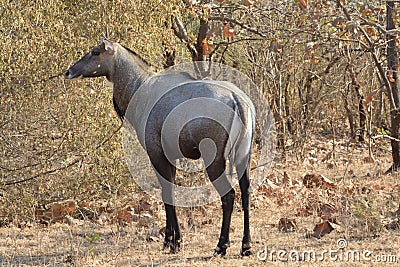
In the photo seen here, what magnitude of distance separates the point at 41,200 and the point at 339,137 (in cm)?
1168

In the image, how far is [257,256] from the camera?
21.3ft

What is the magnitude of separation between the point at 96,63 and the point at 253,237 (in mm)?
2612

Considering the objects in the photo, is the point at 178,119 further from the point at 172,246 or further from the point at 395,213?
the point at 395,213

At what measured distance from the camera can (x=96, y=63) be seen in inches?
291

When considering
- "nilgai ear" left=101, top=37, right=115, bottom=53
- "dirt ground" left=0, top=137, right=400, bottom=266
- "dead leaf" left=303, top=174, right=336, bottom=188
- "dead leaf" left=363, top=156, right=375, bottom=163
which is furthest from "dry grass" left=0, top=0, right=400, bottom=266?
"dead leaf" left=363, top=156, right=375, bottom=163

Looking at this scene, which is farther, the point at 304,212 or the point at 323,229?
the point at 304,212

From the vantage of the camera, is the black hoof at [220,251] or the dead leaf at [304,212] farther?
the dead leaf at [304,212]

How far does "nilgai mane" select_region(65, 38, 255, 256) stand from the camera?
640 cm

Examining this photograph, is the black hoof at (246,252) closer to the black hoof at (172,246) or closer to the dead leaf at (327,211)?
the black hoof at (172,246)

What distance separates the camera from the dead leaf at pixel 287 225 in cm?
766

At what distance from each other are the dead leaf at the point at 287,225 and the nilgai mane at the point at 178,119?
121 centimetres

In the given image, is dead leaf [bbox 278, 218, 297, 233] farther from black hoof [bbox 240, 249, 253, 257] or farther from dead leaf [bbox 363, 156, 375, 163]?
dead leaf [bbox 363, 156, 375, 163]

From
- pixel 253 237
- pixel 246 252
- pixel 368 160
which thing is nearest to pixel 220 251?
pixel 246 252

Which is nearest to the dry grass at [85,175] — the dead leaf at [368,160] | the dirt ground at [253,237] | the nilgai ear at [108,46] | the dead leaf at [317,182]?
the dirt ground at [253,237]
